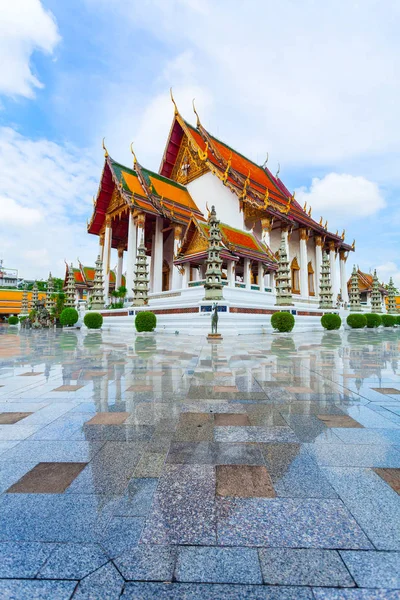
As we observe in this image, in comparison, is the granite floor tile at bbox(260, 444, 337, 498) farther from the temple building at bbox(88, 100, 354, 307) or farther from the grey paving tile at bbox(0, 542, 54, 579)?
the temple building at bbox(88, 100, 354, 307)

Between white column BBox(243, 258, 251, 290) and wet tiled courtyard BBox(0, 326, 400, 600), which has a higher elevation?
white column BBox(243, 258, 251, 290)

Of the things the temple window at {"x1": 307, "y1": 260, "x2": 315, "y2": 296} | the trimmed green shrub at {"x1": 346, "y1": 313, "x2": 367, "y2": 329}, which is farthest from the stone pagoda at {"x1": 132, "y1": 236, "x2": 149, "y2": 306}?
the temple window at {"x1": 307, "y1": 260, "x2": 315, "y2": 296}

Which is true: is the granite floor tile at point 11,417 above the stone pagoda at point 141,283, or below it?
below

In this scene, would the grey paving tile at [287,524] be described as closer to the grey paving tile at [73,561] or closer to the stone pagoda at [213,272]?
the grey paving tile at [73,561]

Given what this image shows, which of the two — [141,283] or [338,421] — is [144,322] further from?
[338,421]

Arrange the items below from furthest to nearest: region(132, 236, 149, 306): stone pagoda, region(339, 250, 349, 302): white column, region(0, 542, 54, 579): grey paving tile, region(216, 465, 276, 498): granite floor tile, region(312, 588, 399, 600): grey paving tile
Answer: region(339, 250, 349, 302): white column
region(132, 236, 149, 306): stone pagoda
region(216, 465, 276, 498): granite floor tile
region(0, 542, 54, 579): grey paving tile
region(312, 588, 399, 600): grey paving tile

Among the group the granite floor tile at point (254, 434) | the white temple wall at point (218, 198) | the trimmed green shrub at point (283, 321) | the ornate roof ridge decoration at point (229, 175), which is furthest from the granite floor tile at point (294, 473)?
the white temple wall at point (218, 198)

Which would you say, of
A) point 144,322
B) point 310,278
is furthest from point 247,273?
point 310,278

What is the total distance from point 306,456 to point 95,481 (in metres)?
1.22

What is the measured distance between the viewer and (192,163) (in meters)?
26.6

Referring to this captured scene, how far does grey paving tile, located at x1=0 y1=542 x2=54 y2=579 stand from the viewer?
3.40ft

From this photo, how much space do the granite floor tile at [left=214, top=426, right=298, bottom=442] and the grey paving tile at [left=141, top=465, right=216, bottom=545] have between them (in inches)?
17.3

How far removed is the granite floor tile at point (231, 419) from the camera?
2428 millimetres

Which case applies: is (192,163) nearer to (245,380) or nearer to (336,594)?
(245,380)
